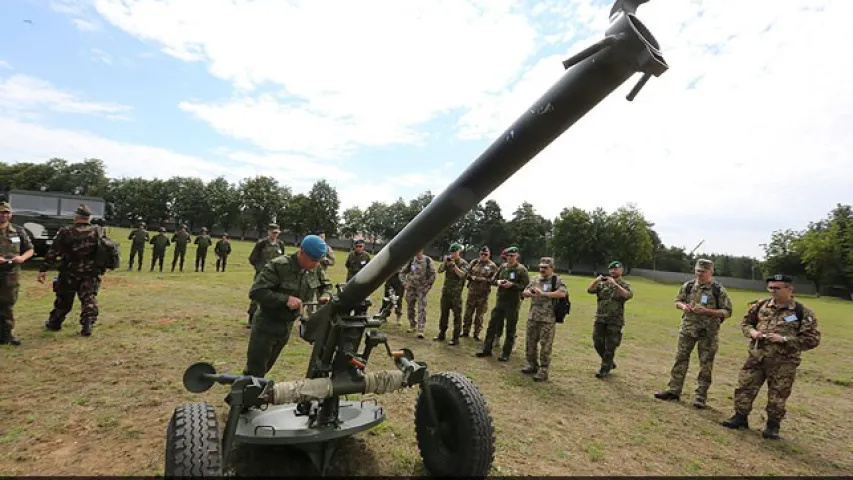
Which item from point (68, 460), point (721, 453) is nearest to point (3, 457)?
point (68, 460)

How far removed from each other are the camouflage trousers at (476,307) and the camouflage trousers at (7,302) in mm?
6995

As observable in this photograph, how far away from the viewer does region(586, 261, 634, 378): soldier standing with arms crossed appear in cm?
703

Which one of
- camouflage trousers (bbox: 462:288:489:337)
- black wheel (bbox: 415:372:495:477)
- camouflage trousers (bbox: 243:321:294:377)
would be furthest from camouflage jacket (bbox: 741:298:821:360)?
camouflage trousers (bbox: 243:321:294:377)

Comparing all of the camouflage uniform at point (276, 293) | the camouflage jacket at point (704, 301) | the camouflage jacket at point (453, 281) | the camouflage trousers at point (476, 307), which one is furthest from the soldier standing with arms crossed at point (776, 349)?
the camouflage uniform at point (276, 293)

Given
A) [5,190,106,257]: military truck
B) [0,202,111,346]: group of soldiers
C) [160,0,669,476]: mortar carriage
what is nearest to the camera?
[160,0,669,476]: mortar carriage

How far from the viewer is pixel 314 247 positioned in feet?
12.4

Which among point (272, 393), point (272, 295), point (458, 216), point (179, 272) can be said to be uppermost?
point (458, 216)

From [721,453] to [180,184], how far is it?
321 ft

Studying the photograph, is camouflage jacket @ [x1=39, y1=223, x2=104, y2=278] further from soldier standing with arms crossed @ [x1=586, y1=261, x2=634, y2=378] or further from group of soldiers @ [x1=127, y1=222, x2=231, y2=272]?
group of soldiers @ [x1=127, y1=222, x2=231, y2=272]

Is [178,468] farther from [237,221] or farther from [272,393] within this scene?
[237,221]

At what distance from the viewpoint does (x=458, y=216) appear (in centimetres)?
234

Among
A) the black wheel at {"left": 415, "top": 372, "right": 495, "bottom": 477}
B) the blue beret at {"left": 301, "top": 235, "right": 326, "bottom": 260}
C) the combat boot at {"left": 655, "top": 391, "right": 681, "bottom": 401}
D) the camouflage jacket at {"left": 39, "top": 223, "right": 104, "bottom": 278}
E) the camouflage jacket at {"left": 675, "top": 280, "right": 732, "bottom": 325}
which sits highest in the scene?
the blue beret at {"left": 301, "top": 235, "right": 326, "bottom": 260}

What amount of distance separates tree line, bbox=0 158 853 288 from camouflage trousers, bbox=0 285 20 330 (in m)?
56.6

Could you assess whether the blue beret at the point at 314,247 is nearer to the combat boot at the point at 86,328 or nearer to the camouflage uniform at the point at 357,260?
the combat boot at the point at 86,328
